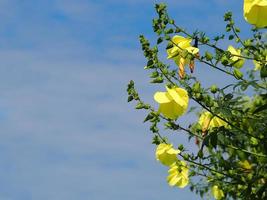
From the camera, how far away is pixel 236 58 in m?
3.17

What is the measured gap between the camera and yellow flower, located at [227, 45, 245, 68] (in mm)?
3012

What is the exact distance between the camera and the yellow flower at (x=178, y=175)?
136 inches

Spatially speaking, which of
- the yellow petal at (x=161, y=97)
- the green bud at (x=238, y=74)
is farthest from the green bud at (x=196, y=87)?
the yellow petal at (x=161, y=97)

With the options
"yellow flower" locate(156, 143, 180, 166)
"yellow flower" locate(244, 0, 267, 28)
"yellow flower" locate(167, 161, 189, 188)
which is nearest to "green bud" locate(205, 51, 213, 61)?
"yellow flower" locate(156, 143, 180, 166)

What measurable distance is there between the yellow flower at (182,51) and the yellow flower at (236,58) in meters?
0.19

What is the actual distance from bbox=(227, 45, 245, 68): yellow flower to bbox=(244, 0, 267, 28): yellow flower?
82 centimetres

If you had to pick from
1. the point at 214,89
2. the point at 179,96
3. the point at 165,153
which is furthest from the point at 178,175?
the point at 179,96

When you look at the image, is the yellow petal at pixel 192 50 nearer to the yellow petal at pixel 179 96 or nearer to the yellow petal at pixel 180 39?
the yellow petal at pixel 180 39

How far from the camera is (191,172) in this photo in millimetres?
3473

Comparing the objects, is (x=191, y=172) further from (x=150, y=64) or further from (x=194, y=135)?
(x=150, y=64)

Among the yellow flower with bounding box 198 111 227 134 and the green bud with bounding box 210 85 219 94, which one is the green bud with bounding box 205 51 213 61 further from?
the yellow flower with bounding box 198 111 227 134

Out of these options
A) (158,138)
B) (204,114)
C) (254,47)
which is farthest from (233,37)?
(158,138)

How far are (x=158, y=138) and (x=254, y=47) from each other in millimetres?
673

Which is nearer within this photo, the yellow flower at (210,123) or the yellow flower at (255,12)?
the yellow flower at (255,12)
